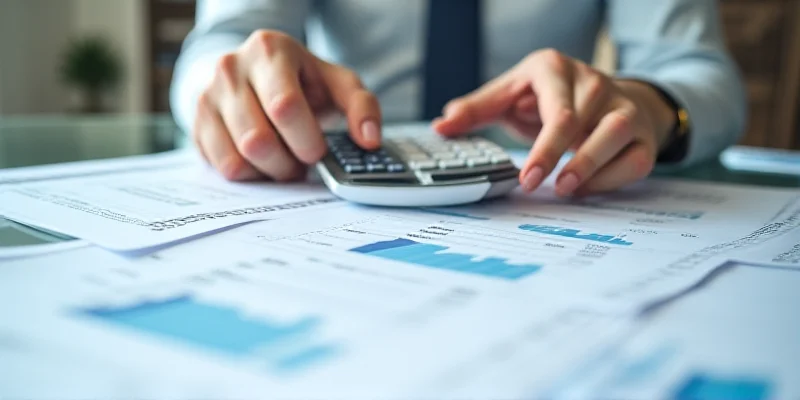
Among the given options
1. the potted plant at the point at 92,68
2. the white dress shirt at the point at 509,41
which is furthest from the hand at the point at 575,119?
the potted plant at the point at 92,68

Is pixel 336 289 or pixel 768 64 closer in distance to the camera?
pixel 336 289

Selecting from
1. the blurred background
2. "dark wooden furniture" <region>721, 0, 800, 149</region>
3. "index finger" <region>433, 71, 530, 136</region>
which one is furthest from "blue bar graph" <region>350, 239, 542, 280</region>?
the blurred background

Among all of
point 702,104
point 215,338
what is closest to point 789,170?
point 702,104

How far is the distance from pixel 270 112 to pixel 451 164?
5.2 inches

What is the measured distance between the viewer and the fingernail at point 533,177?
17.5 inches

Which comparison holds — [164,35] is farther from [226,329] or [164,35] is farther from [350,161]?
[226,329]

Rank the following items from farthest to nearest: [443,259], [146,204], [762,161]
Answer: [762,161] < [146,204] < [443,259]

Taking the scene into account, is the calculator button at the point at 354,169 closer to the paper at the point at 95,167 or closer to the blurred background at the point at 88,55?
the paper at the point at 95,167

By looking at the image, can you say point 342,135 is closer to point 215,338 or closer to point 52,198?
point 52,198

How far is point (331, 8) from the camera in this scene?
2.89 ft

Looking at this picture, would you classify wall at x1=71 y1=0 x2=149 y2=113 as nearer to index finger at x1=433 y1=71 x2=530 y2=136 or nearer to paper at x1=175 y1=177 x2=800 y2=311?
index finger at x1=433 y1=71 x2=530 y2=136

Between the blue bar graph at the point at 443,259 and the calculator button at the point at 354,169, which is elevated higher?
the calculator button at the point at 354,169

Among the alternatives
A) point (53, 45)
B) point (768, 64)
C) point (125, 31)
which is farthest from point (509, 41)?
point (53, 45)

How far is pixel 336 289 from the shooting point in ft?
0.85
